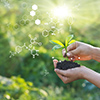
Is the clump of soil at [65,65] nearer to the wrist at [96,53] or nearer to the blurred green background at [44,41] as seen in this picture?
the wrist at [96,53]

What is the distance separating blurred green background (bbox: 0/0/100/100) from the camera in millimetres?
2299

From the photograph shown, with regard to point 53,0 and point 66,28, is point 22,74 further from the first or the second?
point 53,0

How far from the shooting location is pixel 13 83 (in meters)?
1.97

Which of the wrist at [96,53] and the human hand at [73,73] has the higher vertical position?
the wrist at [96,53]

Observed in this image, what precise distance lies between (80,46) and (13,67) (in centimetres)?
198

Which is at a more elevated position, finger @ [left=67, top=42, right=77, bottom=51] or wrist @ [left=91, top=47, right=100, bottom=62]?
finger @ [left=67, top=42, right=77, bottom=51]

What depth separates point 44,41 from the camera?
261 centimetres

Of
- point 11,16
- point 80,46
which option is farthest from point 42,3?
point 80,46

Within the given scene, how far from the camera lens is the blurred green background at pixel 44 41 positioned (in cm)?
230

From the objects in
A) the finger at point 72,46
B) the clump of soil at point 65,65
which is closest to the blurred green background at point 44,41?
the finger at point 72,46

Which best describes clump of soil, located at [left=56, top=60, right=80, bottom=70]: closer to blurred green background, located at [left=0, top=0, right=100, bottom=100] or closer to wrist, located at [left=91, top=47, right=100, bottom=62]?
wrist, located at [left=91, top=47, right=100, bottom=62]

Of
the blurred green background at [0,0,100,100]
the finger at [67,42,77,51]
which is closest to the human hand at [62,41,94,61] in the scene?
the finger at [67,42,77,51]

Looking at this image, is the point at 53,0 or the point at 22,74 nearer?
the point at 53,0

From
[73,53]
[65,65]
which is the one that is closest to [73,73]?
[65,65]
